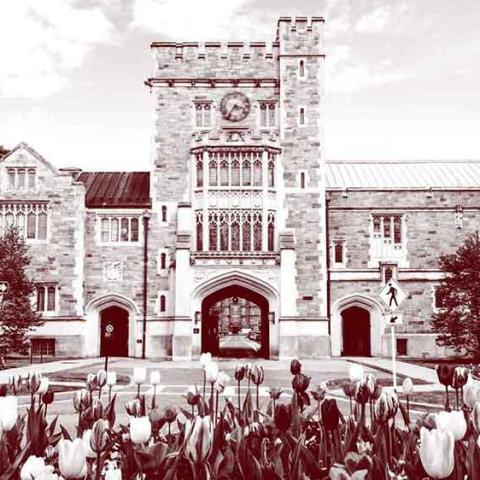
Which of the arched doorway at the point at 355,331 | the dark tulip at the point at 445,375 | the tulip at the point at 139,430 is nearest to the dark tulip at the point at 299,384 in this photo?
the dark tulip at the point at 445,375

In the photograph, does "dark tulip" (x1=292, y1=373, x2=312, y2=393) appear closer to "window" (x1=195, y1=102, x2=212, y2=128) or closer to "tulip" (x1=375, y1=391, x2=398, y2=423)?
"tulip" (x1=375, y1=391, x2=398, y2=423)

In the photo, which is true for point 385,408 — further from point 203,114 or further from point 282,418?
point 203,114

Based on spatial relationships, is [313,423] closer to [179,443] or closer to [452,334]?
[179,443]

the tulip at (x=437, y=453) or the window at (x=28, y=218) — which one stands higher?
the window at (x=28, y=218)

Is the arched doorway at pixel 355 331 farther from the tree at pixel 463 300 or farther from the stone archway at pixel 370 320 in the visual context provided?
the tree at pixel 463 300

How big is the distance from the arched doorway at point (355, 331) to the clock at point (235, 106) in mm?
11297

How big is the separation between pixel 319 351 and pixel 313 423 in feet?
91.0

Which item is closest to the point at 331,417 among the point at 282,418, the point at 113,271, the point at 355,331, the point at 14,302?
the point at 282,418

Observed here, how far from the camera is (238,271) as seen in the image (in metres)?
31.8

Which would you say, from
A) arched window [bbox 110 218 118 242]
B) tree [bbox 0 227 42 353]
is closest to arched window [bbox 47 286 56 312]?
arched window [bbox 110 218 118 242]

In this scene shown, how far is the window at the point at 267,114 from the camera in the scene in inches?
1374

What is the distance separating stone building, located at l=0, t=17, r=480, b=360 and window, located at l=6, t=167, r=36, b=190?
0.05m

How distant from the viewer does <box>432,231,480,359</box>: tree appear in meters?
27.3

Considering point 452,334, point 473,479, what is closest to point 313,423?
point 473,479
